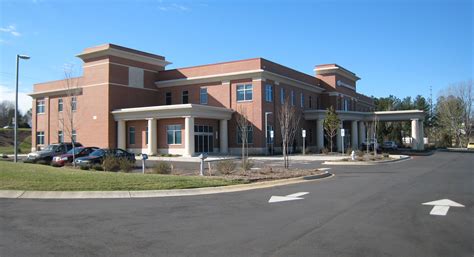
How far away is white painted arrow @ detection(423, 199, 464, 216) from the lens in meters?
9.96

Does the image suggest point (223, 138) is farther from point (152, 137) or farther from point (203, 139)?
point (152, 137)

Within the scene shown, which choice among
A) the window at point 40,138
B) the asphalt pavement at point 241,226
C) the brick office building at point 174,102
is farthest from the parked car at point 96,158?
the window at point 40,138

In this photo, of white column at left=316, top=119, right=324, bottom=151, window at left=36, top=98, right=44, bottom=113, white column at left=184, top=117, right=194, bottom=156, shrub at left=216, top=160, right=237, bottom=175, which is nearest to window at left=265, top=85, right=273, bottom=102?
white column at left=184, top=117, right=194, bottom=156

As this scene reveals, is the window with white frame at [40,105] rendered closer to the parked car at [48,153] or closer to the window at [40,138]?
the window at [40,138]

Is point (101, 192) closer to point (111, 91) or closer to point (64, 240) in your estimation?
point (64, 240)

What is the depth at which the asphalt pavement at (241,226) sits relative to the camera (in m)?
6.77

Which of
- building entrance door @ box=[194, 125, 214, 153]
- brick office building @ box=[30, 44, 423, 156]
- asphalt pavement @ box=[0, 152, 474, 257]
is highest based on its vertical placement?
brick office building @ box=[30, 44, 423, 156]

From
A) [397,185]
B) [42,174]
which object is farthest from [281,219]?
[42,174]

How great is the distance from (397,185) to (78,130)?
1678 inches

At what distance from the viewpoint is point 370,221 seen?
890 centimetres

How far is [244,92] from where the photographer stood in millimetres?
45875

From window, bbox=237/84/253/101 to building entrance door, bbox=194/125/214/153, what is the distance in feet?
15.4

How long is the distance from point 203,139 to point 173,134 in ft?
10.3

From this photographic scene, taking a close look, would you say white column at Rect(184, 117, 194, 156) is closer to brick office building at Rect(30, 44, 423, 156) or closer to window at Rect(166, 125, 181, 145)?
brick office building at Rect(30, 44, 423, 156)
